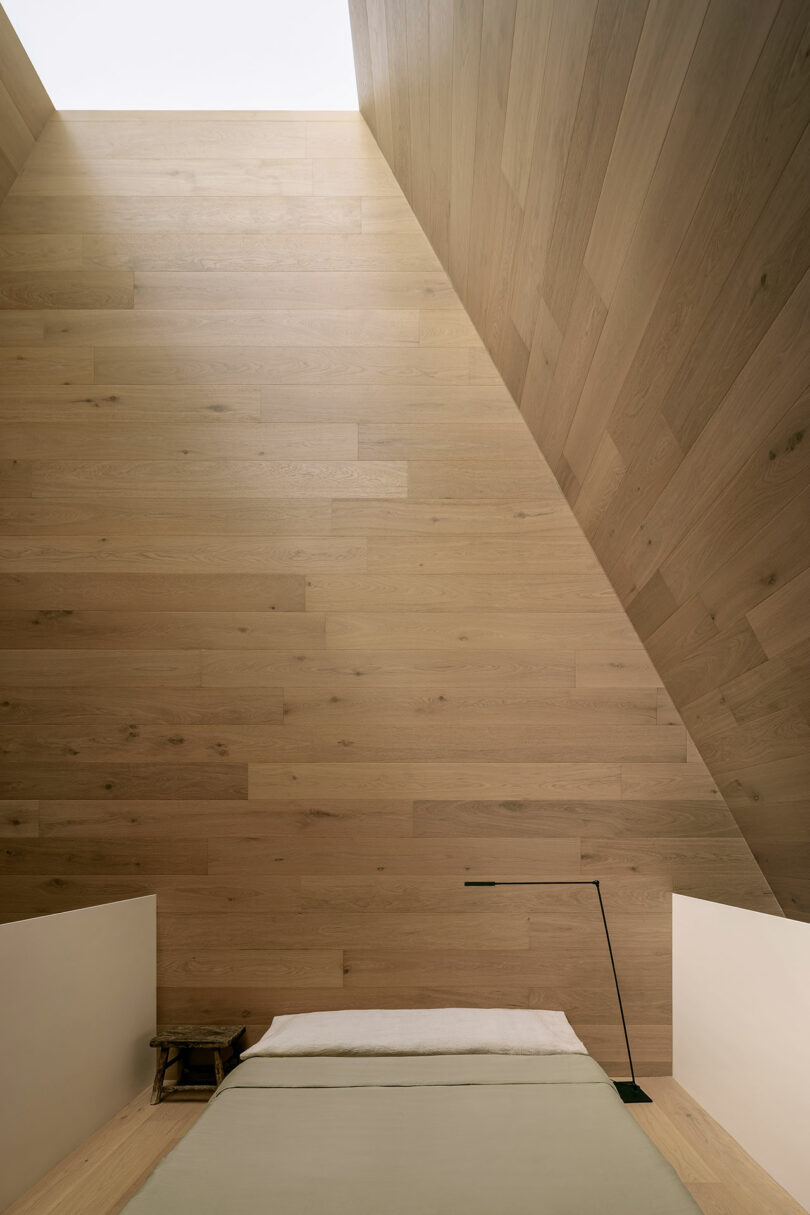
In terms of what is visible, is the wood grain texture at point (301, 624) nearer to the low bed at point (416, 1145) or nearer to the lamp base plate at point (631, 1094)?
the lamp base plate at point (631, 1094)

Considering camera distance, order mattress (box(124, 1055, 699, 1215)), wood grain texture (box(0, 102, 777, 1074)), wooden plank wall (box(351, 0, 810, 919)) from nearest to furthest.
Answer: wooden plank wall (box(351, 0, 810, 919)) → mattress (box(124, 1055, 699, 1215)) → wood grain texture (box(0, 102, 777, 1074))

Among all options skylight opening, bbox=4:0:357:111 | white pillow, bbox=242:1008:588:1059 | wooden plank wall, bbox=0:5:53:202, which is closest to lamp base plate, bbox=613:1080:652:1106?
white pillow, bbox=242:1008:588:1059

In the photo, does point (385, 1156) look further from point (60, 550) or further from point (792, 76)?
point (60, 550)

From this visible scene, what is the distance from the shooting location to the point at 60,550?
324cm

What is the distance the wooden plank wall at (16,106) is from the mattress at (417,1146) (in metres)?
3.29

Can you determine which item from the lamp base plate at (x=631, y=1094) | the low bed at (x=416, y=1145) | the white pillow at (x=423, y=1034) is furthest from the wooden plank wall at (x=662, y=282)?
the low bed at (x=416, y=1145)

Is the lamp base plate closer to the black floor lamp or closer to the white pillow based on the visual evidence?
the black floor lamp

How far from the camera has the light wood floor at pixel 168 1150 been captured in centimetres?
212

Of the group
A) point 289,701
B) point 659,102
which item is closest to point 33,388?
point 289,701

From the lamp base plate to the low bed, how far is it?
14.7 inches

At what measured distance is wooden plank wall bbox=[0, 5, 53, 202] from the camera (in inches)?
116

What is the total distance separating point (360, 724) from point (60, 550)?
131cm

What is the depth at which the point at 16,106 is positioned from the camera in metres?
3.14

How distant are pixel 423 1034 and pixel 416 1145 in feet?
2.35
